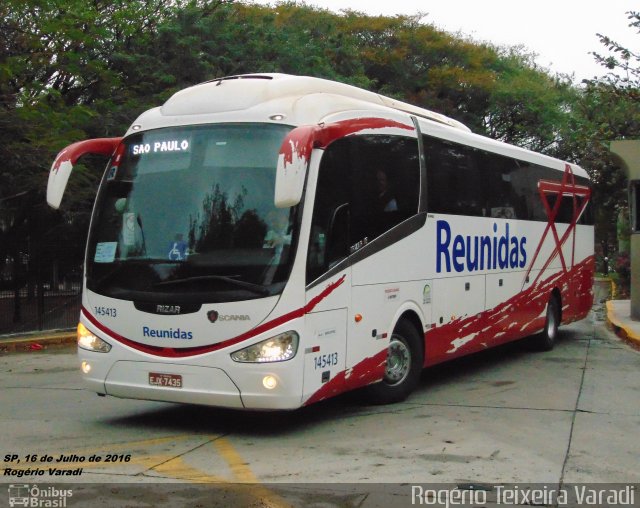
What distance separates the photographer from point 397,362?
390 inches

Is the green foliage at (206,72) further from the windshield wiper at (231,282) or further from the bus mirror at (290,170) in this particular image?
the bus mirror at (290,170)

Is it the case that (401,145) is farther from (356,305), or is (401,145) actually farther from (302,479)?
(302,479)

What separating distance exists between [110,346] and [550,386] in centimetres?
591

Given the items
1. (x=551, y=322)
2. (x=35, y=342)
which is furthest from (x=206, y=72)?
(x=551, y=322)

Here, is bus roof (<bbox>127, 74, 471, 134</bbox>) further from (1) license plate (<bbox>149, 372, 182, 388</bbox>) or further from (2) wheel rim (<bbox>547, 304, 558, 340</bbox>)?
(2) wheel rim (<bbox>547, 304, 558, 340</bbox>)

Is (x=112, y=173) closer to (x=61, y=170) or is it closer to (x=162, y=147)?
(x=61, y=170)

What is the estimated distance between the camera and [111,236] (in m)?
8.67

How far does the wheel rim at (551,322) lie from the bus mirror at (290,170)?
29.8ft

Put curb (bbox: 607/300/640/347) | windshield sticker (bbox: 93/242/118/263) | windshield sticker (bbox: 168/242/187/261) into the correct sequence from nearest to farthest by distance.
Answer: windshield sticker (bbox: 168/242/187/261), windshield sticker (bbox: 93/242/118/263), curb (bbox: 607/300/640/347)

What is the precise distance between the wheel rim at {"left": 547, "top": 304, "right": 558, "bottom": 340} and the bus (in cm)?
547

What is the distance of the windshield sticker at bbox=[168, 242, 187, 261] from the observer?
26.7 ft

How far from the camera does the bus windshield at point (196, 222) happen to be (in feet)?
26.2

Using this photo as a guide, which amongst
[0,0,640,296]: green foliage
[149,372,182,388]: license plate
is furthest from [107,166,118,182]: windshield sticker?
[0,0,640,296]: green foliage

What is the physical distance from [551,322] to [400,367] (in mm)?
6414
